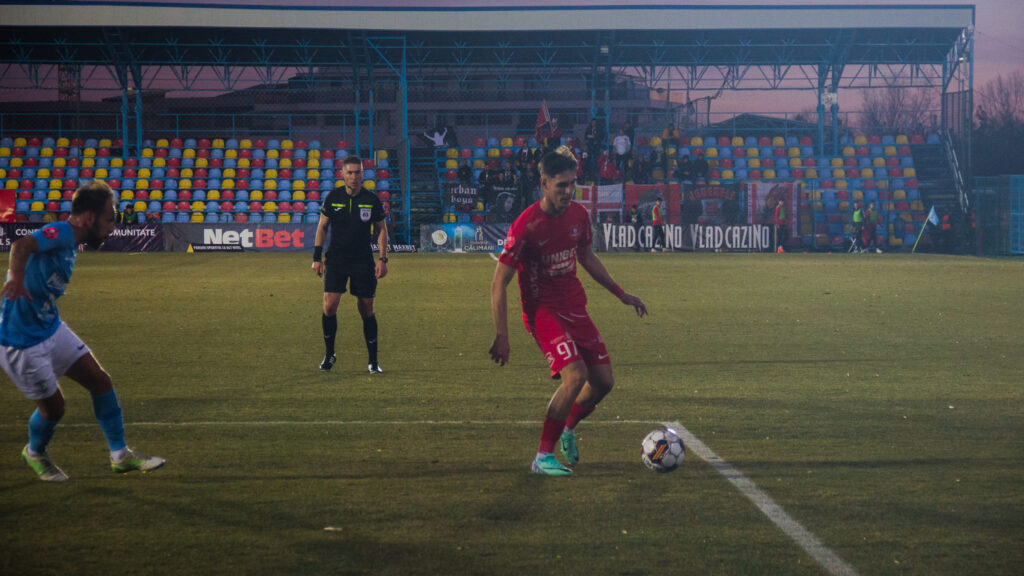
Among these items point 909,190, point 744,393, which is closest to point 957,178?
point 909,190

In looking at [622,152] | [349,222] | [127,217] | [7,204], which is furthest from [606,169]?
[349,222]

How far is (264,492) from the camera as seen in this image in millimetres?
5891

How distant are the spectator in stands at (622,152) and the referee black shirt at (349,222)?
2999 cm

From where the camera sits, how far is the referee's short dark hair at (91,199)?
19.0ft

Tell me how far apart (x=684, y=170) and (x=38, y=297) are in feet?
117

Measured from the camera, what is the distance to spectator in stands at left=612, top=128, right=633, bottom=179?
132 ft

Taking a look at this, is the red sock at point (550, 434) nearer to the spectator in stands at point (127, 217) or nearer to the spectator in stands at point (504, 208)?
the spectator in stands at point (504, 208)

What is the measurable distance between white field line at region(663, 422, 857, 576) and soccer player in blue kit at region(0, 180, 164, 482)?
3670mm

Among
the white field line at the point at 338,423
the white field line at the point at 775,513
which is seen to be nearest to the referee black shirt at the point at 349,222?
the white field line at the point at 338,423

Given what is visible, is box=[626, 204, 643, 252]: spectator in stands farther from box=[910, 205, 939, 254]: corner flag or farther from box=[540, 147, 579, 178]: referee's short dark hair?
box=[540, 147, 579, 178]: referee's short dark hair

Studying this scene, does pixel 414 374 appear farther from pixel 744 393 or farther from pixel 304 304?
pixel 304 304

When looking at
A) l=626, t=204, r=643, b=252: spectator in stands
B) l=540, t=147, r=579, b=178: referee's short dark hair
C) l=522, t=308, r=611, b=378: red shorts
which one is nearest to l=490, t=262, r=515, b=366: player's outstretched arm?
l=522, t=308, r=611, b=378: red shorts

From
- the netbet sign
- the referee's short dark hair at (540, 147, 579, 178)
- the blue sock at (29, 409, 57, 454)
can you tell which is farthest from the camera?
the netbet sign

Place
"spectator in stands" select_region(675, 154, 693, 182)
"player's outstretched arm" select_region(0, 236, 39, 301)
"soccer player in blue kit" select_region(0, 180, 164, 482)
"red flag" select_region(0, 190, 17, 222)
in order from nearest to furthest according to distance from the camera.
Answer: "player's outstretched arm" select_region(0, 236, 39, 301) → "soccer player in blue kit" select_region(0, 180, 164, 482) → "red flag" select_region(0, 190, 17, 222) → "spectator in stands" select_region(675, 154, 693, 182)
